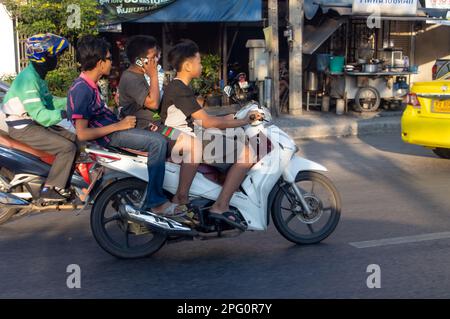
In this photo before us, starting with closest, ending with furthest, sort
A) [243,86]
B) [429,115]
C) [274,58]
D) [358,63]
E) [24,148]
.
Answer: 1. [24,148]
2. [429,115]
3. [274,58]
4. [243,86]
5. [358,63]

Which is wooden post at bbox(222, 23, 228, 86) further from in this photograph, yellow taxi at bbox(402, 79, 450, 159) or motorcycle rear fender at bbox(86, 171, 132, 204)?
motorcycle rear fender at bbox(86, 171, 132, 204)

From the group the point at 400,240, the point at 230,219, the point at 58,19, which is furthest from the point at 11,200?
the point at 58,19

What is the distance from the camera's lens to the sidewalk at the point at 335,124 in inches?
489

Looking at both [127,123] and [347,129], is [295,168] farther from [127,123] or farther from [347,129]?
[347,129]

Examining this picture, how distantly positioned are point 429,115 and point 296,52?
548 cm

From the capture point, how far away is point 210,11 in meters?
14.9

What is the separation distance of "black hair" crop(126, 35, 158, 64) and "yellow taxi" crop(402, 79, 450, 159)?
478cm

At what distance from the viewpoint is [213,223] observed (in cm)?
519

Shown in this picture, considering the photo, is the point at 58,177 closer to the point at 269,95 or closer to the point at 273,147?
the point at 273,147

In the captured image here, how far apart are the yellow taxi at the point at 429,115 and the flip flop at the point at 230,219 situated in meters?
4.46

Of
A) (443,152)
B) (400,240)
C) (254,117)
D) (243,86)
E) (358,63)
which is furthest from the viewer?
(358,63)

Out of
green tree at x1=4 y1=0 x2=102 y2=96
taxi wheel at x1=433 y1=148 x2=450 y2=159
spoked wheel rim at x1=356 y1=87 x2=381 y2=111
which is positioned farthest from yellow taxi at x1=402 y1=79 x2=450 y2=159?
green tree at x1=4 y1=0 x2=102 y2=96

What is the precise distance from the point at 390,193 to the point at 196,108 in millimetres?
3370

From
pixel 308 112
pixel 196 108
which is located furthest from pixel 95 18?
pixel 196 108
